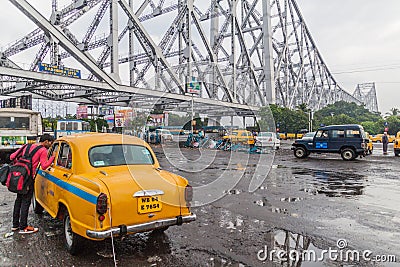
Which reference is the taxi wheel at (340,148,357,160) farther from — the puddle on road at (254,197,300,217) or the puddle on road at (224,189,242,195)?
the puddle on road at (254,197,300,217)

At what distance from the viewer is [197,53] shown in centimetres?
5553

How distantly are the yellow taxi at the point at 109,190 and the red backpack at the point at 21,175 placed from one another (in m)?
0.23

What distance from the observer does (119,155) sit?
4.42 metres

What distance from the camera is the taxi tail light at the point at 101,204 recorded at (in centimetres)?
340

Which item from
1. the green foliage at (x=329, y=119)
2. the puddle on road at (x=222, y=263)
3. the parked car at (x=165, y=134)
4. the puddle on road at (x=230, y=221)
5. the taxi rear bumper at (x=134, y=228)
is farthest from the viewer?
the green foliage at (x=329, y=119)

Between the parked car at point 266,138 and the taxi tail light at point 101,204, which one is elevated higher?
the parked car at point 266,138

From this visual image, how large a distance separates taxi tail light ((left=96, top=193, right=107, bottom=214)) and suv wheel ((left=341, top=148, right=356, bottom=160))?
15231 mm

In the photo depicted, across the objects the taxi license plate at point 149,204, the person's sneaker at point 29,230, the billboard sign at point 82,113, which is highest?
the billboard sign at point 82,113

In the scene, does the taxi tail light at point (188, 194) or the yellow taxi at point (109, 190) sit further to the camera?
the taxi tail light at point (188, 194)

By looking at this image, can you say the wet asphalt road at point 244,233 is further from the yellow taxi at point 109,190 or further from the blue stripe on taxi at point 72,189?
the blue stripe on taxi at point 72,189

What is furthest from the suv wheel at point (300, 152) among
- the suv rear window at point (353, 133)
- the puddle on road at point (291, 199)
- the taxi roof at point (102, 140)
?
the taxi roof at point (102, 140)

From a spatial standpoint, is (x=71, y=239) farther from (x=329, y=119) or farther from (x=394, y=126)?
(x=329, y=119)

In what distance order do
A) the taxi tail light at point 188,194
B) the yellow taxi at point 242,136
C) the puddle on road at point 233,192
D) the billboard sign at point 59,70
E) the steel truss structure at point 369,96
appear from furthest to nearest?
the steel truss structure at point 369,96, the billboard sign at point 59,70, the yellow taxi at point 242,136, the puddle on road at point 233,192, the taxi tail light at point 188,194

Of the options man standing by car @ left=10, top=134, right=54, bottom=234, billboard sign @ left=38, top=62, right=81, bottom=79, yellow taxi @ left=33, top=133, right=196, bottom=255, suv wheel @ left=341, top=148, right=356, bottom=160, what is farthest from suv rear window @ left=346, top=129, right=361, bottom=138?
billboard sign @ left=38, top=62, right=81, bottom=79
